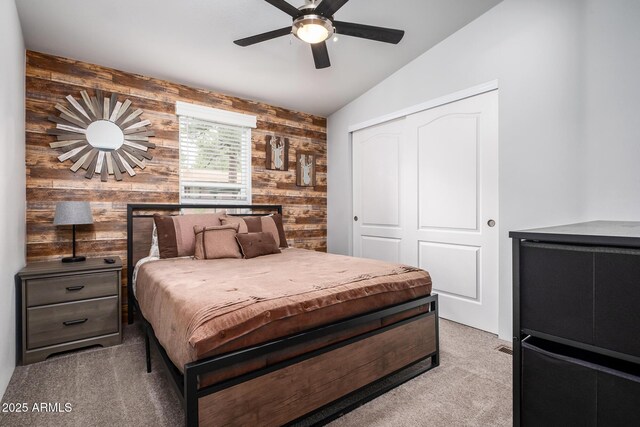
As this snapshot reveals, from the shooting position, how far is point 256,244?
120 inches

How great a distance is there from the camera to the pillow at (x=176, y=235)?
296 centimetres

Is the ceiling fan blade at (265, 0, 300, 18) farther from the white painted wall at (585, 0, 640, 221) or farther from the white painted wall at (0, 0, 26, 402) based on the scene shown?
the white painted wall at (585, 0, 640, 221)

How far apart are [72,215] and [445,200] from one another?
338 centimetres

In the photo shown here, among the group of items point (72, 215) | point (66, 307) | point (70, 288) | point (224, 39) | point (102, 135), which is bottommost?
point (66, 307)

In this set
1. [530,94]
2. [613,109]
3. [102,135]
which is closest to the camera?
[613,109]

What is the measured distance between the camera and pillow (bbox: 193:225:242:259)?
289 centimetres

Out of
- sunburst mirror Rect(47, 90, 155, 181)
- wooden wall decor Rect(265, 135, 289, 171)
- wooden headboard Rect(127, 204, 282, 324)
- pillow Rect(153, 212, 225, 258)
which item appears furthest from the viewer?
wooden wall decor Rect(265, 135, 289, 171)

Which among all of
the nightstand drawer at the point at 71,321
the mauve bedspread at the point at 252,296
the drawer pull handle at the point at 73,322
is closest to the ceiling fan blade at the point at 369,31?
the mauve bedspread at the point at 252,296

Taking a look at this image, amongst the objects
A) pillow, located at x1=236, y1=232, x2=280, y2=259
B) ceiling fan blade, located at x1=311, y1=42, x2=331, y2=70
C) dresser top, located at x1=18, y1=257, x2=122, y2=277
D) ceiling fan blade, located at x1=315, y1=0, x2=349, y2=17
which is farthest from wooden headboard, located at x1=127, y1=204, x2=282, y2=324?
ceiling fan blade, located at x1=315, y1=0, x2=349, y2=17

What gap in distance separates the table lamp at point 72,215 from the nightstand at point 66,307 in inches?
10.7

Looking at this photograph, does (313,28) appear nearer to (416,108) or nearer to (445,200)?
(416,108)

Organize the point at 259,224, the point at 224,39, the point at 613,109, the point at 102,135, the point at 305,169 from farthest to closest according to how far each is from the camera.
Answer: the point at 305,169
the point at 259,224
the point at 102,135
the point at 224,39
the point at 613,109

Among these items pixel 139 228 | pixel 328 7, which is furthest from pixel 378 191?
pixel 139 228

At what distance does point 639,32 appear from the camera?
2.04m
